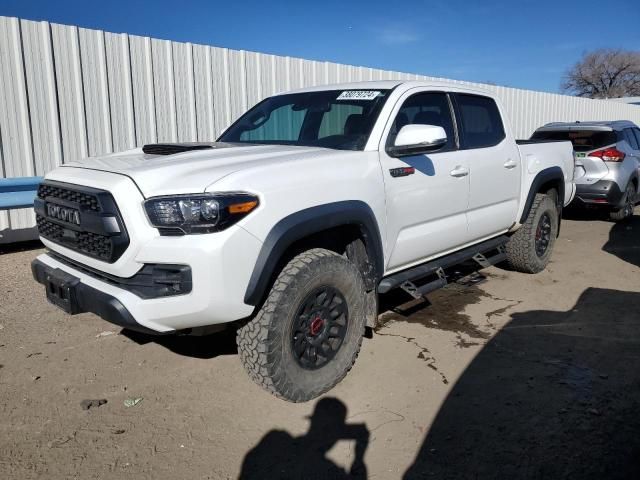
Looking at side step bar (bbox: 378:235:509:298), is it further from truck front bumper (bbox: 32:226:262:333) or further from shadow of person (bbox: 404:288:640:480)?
truck front bumper (bbox: 32:226:262:333)

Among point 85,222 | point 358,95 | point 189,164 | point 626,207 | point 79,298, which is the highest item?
point 358,95

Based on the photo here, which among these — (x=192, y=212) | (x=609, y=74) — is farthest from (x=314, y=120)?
(x=609, y=74)

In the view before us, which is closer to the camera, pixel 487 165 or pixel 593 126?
pixel 487 165

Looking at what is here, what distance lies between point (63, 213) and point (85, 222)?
0.34 metres

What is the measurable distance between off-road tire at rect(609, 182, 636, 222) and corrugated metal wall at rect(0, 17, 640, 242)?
602cm

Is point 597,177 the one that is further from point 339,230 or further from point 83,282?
point 83,282

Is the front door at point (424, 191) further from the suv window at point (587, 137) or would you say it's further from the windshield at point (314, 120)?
the suv window at point (587, 137)

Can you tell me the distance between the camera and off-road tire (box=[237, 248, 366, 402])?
3.00 m

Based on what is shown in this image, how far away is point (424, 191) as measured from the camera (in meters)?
3.92

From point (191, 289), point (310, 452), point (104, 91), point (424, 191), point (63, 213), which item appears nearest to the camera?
point (191, 289)

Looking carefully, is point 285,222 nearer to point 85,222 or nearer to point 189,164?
point 189,164

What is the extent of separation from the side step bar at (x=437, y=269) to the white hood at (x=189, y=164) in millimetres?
1044

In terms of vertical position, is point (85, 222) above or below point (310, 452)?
above

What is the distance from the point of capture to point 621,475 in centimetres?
252
